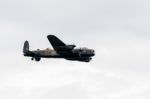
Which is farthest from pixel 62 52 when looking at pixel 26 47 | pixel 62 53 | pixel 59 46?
pixel 26 47

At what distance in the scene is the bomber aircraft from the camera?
328 feet

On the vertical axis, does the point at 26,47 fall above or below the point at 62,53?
above

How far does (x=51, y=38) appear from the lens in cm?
9825

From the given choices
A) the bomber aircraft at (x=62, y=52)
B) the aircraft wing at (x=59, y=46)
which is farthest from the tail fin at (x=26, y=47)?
the aircraft wing at (x=59, y=46)

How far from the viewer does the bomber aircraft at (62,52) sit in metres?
100

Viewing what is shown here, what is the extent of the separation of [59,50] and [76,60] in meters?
3.67

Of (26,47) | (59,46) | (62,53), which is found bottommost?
(62,53)

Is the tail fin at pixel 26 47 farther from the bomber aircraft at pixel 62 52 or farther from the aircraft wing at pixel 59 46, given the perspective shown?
the aircraft wing at pixel 59 46

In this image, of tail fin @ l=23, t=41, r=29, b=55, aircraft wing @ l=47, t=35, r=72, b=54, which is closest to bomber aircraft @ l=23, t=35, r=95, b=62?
aircraft wing @ l=47, t=35, r=72, b=54

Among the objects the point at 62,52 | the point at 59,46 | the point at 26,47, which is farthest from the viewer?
the point at 26,47

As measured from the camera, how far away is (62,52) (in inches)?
3981

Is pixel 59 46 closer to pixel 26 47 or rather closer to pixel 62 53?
pixel 62 53

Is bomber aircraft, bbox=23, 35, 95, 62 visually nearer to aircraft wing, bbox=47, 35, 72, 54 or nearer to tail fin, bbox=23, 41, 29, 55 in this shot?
aircraft wing, bbox=47, 35, 72, 54

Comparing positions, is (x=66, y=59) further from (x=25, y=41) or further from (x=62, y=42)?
(x=25, y=41)
